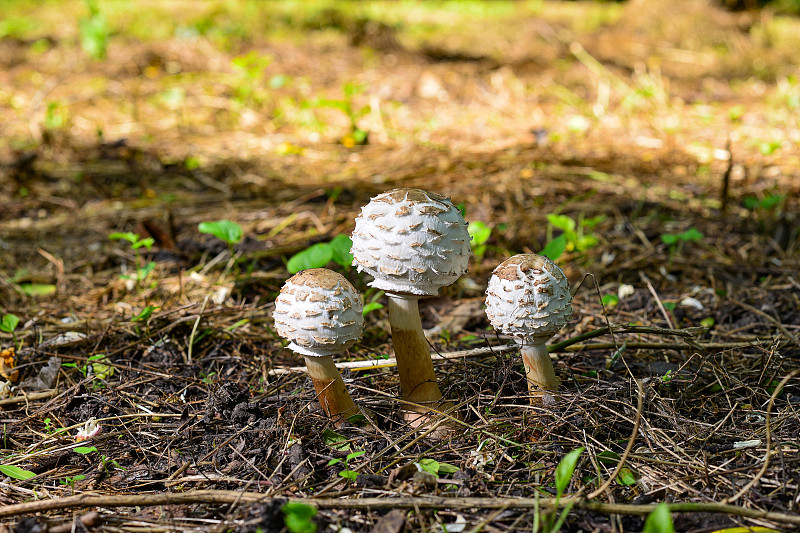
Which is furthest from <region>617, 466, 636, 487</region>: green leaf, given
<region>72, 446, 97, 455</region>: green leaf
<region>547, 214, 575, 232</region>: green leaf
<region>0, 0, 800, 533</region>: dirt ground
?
<region>72, 446, 97, 455</region>: green leaf

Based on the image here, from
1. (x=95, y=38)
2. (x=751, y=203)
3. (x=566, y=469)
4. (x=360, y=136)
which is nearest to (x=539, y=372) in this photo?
(x=566, y=469)

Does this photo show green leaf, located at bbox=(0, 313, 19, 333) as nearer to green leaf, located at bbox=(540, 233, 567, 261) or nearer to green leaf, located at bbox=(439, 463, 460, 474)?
green leaf, located at bbox=(439, 463, 460, 474)

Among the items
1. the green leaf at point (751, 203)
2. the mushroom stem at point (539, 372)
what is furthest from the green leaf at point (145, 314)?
the green leaf at point (751, 203)

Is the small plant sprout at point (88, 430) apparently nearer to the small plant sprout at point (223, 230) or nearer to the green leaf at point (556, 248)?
the small plant sprout at point (223, 230)

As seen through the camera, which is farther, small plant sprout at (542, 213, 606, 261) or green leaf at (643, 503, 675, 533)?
small plant sprout at (542, 213, 606, 261)

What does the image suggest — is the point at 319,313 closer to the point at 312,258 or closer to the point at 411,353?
the point at 411,353

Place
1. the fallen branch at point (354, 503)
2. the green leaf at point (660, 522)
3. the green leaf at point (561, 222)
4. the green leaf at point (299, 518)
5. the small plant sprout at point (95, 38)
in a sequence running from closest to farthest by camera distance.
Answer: the green leaf at point (660, 522)
the green leaf at point (299, 518)
the fallen branch at point (354, 503)
the green leaf at point (561, 222)
the small plant sprout at point (95, 38)
